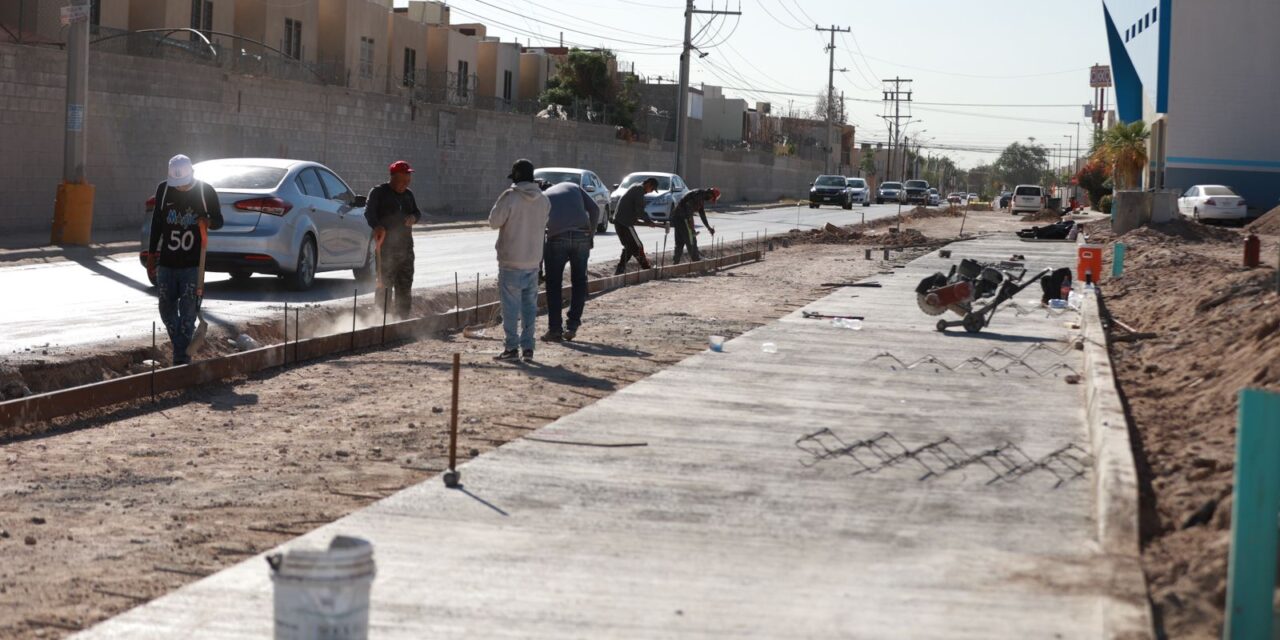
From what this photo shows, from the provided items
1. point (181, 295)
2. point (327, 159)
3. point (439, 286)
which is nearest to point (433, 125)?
point (327, 159)

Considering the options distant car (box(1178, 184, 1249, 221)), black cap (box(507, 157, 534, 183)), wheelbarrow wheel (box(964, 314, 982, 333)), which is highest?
distant car (box(1178, 184, 1249, 221))

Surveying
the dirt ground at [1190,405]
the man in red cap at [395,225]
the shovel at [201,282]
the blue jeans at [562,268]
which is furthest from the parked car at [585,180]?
the shovel at [201,282]

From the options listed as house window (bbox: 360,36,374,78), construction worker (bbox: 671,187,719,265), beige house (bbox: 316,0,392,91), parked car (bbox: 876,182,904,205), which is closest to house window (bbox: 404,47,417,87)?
house window (bbox: 360,36,374,78)

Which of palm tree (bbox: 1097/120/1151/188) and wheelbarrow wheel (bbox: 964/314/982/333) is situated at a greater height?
palm tree (bbox: 1097/120/1151/188)

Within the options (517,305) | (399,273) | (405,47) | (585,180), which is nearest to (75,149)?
(399,273)

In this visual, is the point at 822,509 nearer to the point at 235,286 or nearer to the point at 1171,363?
the point at 1171,363

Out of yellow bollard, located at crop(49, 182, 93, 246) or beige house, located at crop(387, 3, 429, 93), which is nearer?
yellow bollard, located at crop(49, 182, 93, 246)

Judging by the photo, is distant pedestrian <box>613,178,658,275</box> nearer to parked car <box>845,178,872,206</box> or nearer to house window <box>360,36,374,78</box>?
house window <box>360,36,374,78</box>

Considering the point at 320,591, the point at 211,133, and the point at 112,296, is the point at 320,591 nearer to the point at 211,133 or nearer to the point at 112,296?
the point at 112,296

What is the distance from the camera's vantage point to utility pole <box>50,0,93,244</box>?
2445cm

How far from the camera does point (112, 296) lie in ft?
56.1

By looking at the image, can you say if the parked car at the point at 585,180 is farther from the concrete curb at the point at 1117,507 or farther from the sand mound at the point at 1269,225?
the concrete curb at the point at 1117,507

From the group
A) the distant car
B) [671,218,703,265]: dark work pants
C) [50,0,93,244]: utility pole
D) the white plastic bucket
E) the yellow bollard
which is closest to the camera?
the white plastic bucket

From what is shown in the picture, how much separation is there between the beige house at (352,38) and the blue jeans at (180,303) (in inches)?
1642
